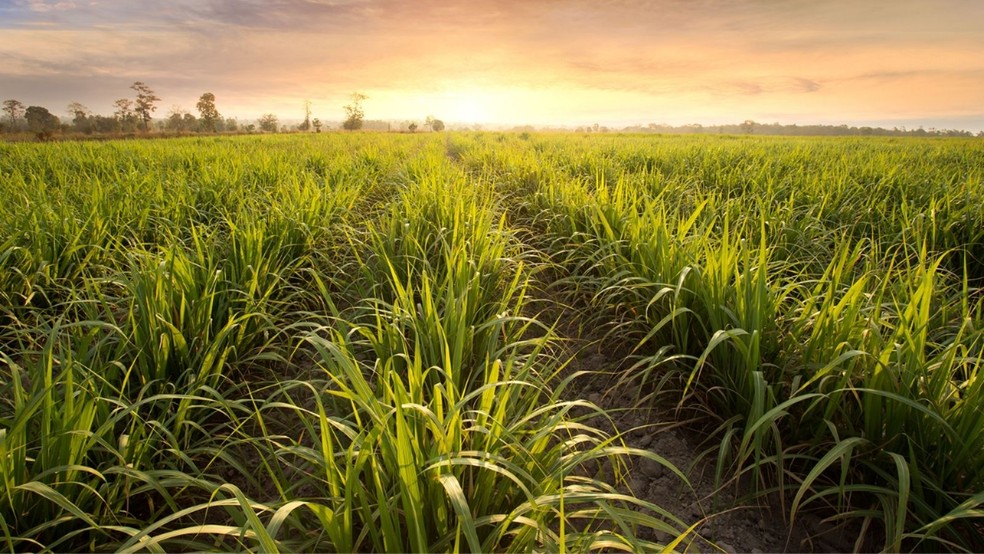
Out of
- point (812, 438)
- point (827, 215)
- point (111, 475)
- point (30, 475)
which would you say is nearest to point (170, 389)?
point (111, 475)

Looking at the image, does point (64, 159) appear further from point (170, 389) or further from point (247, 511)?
point (247, 511)

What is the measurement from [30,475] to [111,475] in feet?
0.70

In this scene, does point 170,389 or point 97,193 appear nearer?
point 170,389

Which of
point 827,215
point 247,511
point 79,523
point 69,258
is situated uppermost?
point 827,215

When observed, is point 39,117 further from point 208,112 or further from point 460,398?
point 460,398

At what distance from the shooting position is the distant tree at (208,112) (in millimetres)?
69062

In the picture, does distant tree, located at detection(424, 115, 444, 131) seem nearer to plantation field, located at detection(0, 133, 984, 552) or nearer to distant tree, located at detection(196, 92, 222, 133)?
distant tree, located at detection(196, 92, 222, 133)

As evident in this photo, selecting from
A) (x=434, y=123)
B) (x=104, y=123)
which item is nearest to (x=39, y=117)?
(x=104, y=123)

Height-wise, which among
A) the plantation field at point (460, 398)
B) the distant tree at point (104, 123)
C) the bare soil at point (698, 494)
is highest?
the distant tree at point (104, 123)

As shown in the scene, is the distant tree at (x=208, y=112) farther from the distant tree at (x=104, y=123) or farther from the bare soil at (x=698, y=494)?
the bare soil at (x=698, y=494)

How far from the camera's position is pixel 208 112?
234ft

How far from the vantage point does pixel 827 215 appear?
3928 mm

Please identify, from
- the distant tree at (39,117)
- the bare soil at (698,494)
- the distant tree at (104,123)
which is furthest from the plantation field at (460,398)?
the distant tree at (39,117)

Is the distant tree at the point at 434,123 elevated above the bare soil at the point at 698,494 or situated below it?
above
